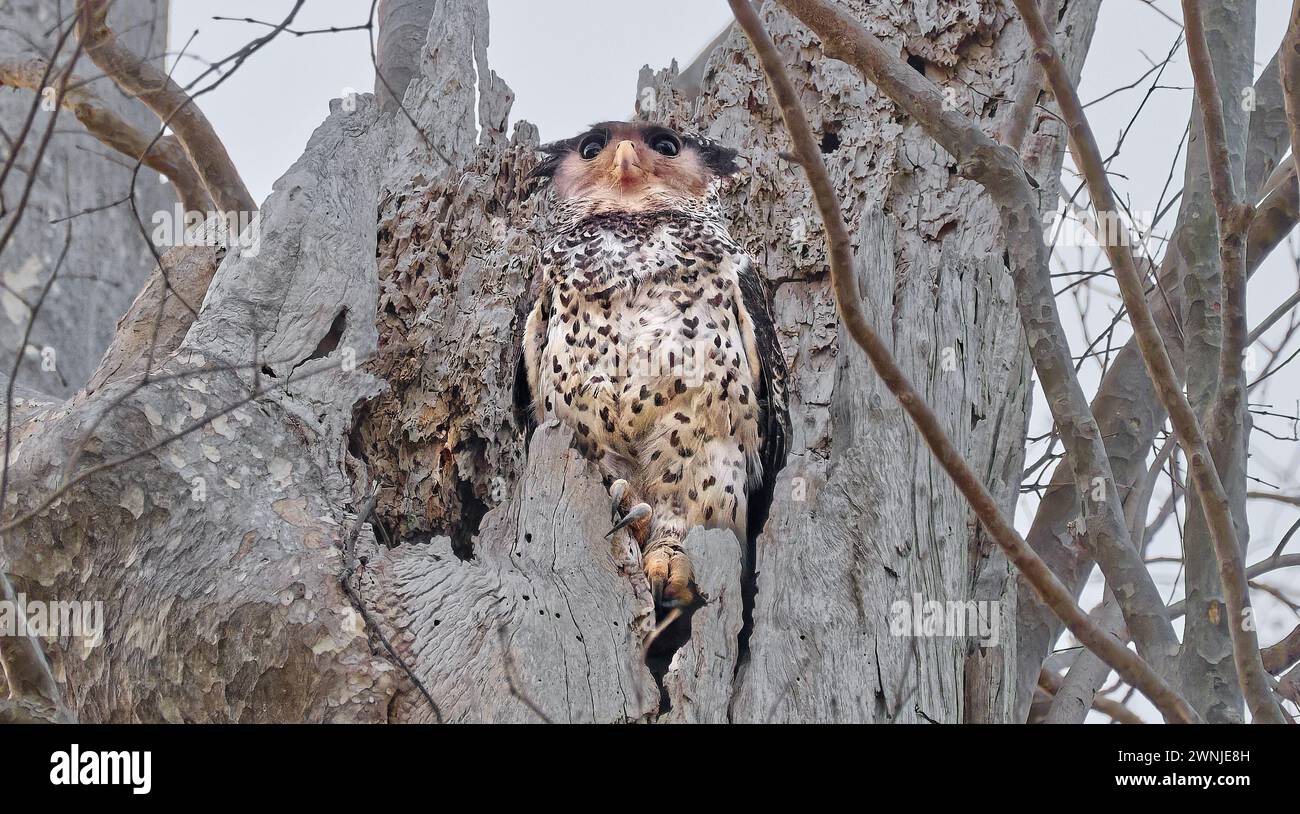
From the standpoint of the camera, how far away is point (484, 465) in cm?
372

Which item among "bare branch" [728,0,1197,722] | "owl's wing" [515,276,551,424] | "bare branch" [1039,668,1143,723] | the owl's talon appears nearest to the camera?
"bare branch" [728,0,1197,722]

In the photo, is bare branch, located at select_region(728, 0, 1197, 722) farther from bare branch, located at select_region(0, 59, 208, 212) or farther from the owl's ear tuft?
bare branch, located at select_region(0, 59, 208, 212)

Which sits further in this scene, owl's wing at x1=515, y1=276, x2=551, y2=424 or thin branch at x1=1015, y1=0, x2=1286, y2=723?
owl's wing at x1=515, y1=276, x2=551, y2=424

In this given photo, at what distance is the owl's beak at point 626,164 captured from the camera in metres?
3.82

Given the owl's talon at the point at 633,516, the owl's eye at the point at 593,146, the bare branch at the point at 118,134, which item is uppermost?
the bare branch at the point at 118,134

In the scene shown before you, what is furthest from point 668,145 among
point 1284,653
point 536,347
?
point 1284,653

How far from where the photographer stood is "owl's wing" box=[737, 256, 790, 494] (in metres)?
3.57

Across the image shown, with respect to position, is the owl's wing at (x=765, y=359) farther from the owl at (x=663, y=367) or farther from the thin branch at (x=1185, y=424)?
the thin branch at (x=1185, y=424)

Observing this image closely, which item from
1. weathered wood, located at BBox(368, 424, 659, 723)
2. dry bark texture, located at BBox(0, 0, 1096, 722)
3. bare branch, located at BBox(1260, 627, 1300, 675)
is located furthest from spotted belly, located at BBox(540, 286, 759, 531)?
bare branch, located at BBox(1260, 627, 1300, 675)

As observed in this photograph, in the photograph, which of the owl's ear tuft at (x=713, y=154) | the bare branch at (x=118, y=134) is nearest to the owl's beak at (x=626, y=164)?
the owl's ear tuft at (x=713, y=154)

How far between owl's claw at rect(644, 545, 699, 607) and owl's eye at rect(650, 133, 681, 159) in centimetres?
148

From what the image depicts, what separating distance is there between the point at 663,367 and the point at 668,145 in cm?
94

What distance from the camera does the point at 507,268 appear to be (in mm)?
3969

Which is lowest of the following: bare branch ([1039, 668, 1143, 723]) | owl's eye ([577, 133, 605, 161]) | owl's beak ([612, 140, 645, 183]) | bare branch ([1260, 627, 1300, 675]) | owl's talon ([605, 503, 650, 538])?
bare branch ([1039, 668, 1143, 723])
